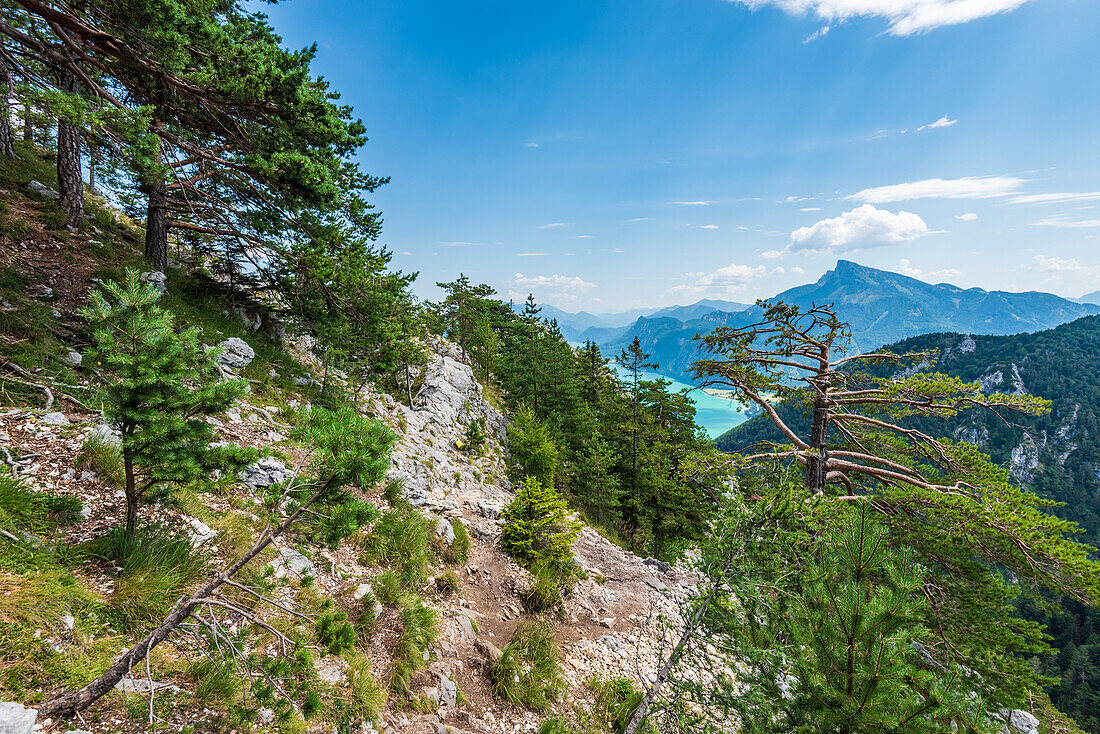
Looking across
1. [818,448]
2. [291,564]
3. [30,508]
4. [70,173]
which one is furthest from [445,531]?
[70,173]

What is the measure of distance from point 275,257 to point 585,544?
41.8 feet

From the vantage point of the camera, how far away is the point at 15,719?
87.6 inches

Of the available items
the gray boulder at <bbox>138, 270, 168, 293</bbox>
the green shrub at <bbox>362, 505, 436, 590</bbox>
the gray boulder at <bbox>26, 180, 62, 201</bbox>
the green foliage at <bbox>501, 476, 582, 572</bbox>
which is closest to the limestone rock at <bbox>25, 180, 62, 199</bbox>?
the gray boulder at <bbox>26, 180, 62, 201</bbox>

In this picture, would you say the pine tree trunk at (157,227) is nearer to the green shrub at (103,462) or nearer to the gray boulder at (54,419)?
the gray boulder at (54,419)

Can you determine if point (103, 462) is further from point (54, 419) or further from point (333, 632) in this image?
point (333, 632)

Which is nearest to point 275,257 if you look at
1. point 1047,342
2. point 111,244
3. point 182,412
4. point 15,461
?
point 111,244

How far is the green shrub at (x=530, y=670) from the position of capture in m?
6.13

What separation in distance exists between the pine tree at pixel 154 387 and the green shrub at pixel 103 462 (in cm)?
188

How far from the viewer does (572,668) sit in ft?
23.9

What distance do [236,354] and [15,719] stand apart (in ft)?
32.8

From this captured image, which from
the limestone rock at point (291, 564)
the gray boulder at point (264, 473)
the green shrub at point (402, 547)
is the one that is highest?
the gray boulder at point (264, 473)

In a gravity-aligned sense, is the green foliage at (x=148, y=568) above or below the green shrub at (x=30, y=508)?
below

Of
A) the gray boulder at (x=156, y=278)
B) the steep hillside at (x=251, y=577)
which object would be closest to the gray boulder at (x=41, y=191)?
the steep hillside at (x=251, y=577)

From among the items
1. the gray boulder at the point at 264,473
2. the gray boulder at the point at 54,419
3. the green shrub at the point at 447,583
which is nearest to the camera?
the gray boulder at the point at 54,419
